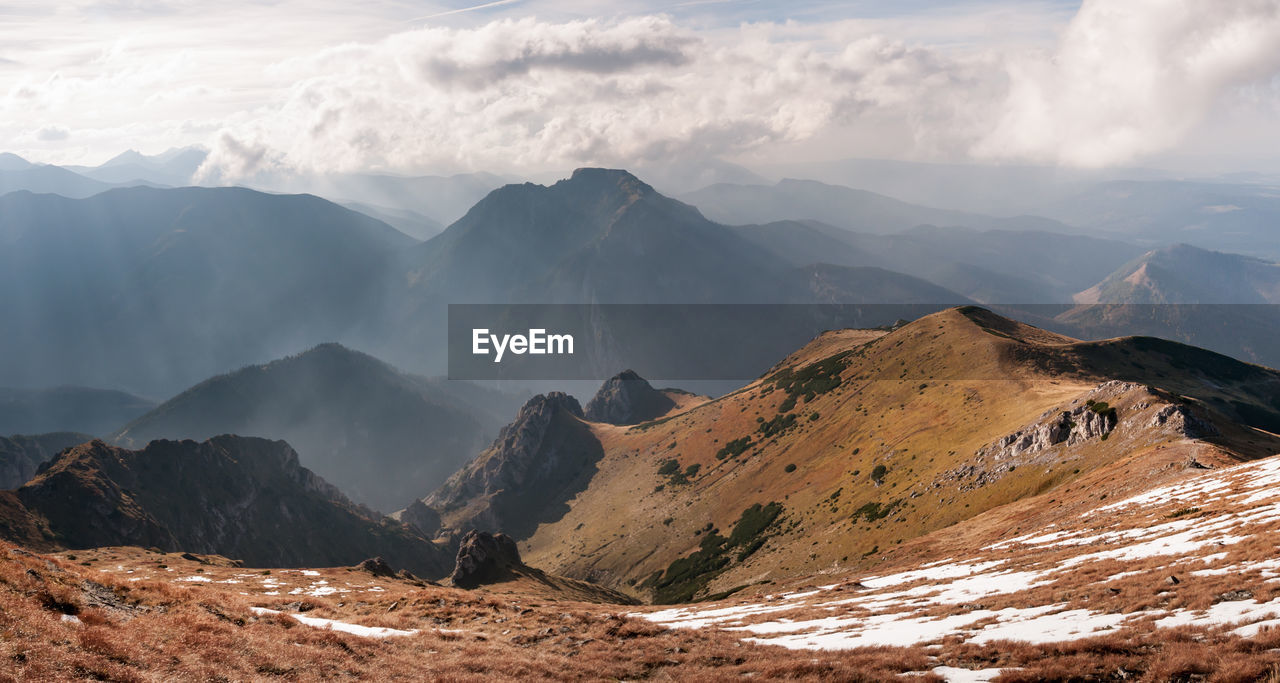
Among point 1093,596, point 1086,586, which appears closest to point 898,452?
point 1086,586

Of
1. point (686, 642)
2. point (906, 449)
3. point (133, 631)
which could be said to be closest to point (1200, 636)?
point (686, 642)

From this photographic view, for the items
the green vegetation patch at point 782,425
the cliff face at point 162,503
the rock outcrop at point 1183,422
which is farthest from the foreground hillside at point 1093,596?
the cliff face at point 162,503

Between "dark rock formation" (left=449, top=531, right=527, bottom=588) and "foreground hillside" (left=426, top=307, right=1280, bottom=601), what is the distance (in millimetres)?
37412

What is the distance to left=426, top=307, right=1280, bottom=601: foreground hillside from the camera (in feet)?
259

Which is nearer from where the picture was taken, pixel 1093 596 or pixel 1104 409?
pixel 1093 596

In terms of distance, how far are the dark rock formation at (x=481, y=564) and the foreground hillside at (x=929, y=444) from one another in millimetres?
37412

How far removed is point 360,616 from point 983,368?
132 meters

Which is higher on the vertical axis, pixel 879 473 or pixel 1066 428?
pixel 1066 428

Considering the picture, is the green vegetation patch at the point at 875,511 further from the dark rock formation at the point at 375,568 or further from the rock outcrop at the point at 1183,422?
the dark rock formation at the point at 375,568

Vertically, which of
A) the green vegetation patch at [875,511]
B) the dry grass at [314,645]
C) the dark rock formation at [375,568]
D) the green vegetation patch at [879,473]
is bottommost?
the dark rock formation at [375,568]

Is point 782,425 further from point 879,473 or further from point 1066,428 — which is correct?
point 1066,428

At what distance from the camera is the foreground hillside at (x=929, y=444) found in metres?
78.9

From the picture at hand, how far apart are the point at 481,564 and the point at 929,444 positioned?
92.1m

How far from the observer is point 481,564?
129 metres
